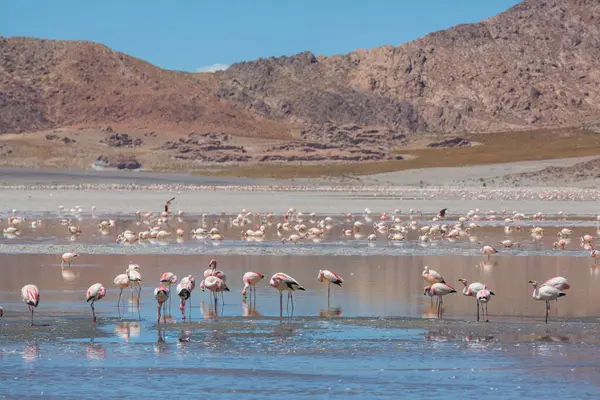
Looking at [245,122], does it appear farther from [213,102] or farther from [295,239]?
[295,239]

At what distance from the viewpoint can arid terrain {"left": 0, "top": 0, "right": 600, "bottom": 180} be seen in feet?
387

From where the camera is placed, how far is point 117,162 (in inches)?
4343

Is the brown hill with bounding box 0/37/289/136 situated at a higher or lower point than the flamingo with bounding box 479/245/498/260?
higher

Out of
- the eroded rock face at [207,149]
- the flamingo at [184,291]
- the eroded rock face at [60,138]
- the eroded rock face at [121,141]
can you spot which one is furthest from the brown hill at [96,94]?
the flamingo at [184,291]

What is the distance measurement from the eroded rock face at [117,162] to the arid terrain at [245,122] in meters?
0.16

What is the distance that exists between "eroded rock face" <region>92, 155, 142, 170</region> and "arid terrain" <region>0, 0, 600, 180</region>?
158 mm

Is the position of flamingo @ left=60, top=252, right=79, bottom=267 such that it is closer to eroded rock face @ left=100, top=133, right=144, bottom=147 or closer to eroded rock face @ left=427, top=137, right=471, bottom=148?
eroded rock face @ left=100, top=133, right=144, bottom=147

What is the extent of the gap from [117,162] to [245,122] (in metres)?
47.9

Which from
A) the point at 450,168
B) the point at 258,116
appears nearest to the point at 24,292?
the point at 450,168

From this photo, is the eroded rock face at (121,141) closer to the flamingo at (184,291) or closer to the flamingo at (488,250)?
the flamingo at (488,250)

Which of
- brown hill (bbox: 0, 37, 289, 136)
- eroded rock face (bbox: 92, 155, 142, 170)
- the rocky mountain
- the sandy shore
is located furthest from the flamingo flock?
the rocky mountain

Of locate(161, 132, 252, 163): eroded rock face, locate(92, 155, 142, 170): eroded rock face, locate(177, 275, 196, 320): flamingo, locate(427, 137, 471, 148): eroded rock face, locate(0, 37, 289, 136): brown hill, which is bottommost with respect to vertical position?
locate(177, 275, 196, 320): flamingo

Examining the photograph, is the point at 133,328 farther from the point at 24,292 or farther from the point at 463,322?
the point at 463,322

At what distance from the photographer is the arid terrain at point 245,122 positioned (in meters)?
118
